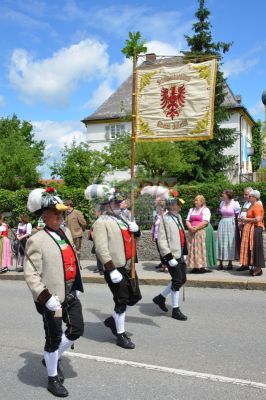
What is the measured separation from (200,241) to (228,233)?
2.13 feet

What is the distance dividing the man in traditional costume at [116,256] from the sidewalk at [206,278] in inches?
148

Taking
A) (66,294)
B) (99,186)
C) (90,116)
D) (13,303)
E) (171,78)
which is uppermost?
(90,116)

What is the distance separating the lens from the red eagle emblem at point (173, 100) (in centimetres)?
709

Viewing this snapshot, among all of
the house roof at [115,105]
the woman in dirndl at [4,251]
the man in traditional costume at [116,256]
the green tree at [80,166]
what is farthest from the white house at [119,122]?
the man in traditional costume at [116,256]

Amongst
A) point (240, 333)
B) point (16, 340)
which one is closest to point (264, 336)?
point (240, 333)

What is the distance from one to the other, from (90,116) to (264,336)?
139ft

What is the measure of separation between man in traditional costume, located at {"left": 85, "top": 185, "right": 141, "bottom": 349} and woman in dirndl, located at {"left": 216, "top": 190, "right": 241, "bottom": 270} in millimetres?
4891

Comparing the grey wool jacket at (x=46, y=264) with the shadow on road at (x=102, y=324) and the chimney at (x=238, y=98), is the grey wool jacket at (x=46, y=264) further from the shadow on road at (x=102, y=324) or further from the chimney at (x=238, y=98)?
the chimney at (x=238, y=98)

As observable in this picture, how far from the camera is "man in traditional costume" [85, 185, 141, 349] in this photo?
18.2 feet

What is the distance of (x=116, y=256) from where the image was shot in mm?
5645

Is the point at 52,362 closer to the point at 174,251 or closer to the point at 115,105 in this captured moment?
the point at 174,251

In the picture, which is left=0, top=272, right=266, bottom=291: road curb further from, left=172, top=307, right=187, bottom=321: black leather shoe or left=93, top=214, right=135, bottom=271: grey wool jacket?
left=93, top=214, right=135, bottom=271: grey wool jacket

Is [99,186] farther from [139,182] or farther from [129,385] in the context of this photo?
[129,385]

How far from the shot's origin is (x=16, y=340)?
593cm
